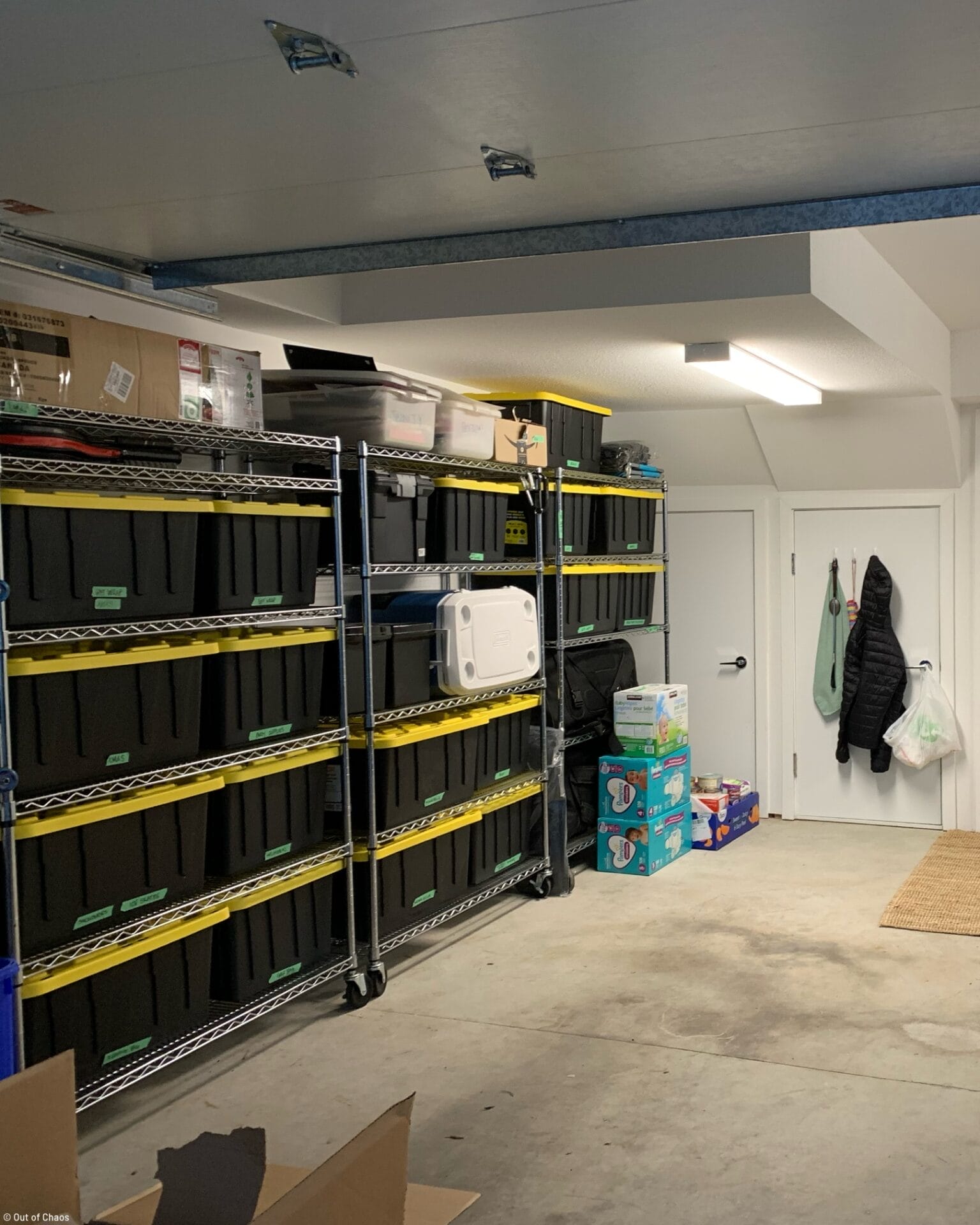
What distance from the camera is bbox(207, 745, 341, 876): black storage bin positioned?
12.6 feet

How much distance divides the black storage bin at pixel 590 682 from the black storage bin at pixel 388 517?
1352 mm

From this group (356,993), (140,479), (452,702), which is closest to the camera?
(140,479)

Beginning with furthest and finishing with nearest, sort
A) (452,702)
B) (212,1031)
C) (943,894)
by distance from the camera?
1. (943,894)
2. (452,702)
3. (212,1031)

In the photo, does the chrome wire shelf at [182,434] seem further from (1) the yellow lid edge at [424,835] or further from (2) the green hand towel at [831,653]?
(2) the green hand towel at [831,653]

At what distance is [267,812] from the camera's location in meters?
3.99

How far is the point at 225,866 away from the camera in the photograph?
12.6 ft

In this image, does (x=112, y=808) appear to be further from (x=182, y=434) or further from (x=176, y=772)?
(x=182, y=434)

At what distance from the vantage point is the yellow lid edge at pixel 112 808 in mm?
3105

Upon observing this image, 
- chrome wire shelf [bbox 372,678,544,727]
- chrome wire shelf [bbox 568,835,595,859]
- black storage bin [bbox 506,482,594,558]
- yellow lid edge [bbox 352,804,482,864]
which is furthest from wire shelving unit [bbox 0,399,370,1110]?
chrome wire shelf [bbox 568,835,595,859]

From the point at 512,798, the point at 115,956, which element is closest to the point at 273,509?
the point at 115,956

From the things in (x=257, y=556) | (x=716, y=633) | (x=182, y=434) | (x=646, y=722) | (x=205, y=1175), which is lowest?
(x=646, y=722)

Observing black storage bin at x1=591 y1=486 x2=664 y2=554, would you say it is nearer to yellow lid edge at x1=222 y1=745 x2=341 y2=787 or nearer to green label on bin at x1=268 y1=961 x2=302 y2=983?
yellow lid edge at x1=222 y1=745 x2=341 y2=787

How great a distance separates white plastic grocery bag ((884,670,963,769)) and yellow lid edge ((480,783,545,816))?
241 centimetres

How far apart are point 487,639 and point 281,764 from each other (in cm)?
135
